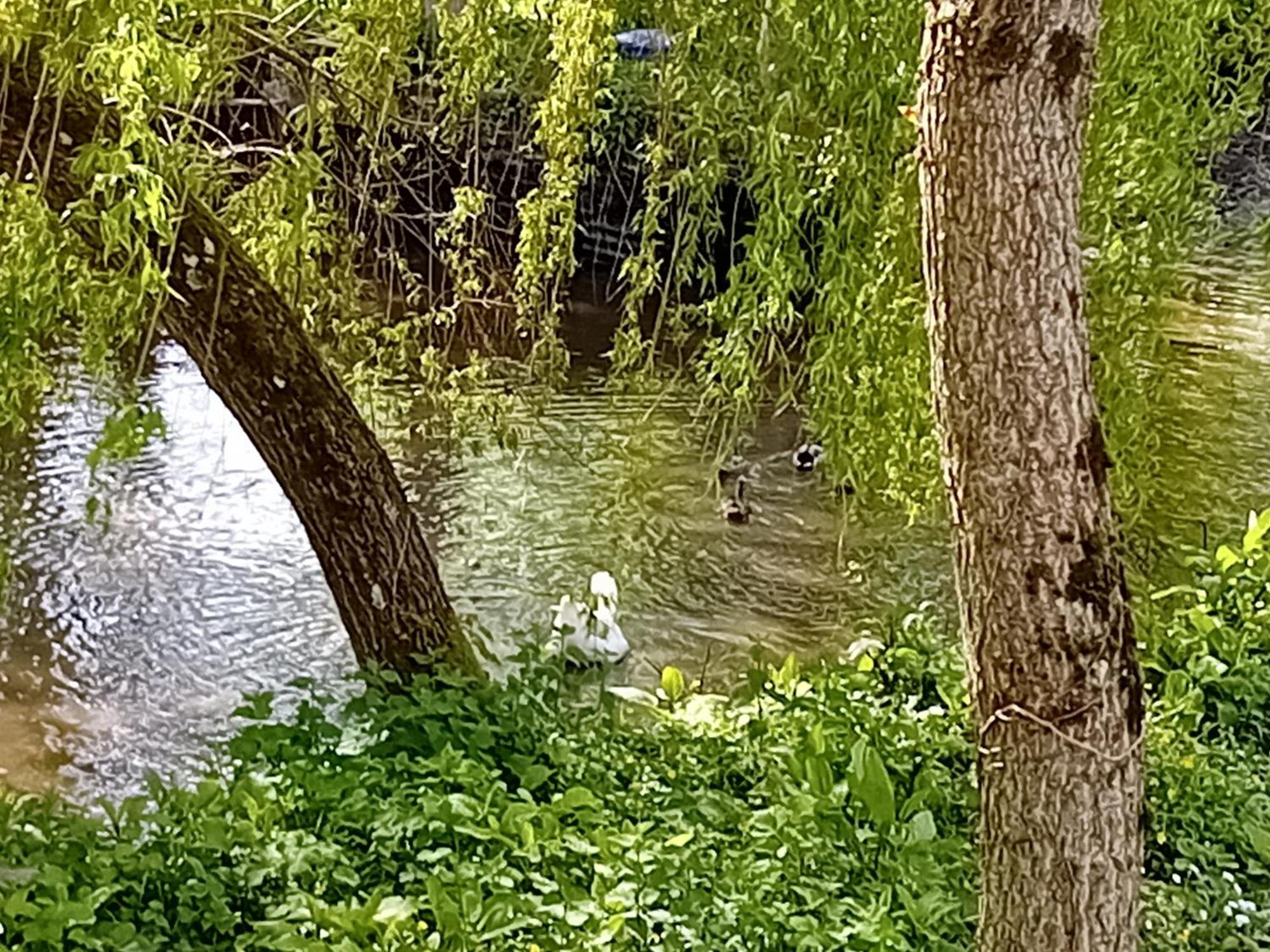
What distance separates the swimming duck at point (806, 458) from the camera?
5.48m

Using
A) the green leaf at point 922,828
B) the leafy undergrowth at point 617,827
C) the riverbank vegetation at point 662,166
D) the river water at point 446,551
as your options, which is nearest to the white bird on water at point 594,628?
the river water at point 446,551

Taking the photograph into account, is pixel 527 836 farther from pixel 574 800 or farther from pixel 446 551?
pixel 446 551

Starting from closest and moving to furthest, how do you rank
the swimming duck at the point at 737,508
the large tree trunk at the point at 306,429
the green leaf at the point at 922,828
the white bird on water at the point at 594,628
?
the green leaf at the point at 922,828 → the large tree trunk at the point at 306,429 → the white bird on water at the point at 594,628 → the swimming duck at the point at 737,508

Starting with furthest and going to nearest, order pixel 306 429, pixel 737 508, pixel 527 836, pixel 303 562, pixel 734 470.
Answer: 1. pixel 734 470
2. pixel 737 508
3. pixel 303 562
4. pixel 306 429
5. pixel 527 836

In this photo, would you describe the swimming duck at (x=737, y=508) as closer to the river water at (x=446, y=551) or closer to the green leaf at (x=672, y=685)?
the river water at (x=446, y=551)

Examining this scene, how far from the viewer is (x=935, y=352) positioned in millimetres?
1681

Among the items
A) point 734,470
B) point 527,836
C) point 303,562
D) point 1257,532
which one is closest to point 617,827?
point 527,836

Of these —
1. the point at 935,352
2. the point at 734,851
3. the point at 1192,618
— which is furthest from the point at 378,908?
the point at 1192,618

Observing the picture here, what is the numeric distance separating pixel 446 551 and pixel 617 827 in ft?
7.92

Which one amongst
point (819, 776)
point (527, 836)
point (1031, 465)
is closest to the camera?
point (1031, 465)

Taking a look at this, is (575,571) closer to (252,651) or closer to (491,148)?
(252,651)

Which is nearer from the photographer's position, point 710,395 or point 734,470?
point 710,395

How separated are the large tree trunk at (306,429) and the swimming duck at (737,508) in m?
1.97

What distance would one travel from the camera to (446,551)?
494cm
